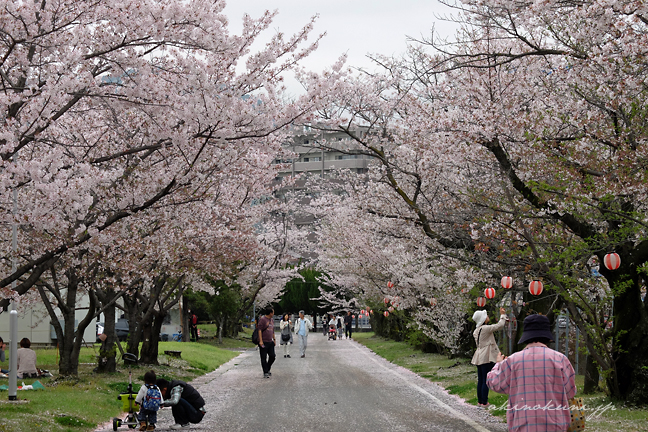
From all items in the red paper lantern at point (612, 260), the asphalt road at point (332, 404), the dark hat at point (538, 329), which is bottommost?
the asphalt road at point (332, 404)

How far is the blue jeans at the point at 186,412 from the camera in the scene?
9.76m

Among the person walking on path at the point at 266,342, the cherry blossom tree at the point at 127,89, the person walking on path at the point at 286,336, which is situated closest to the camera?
the cherry blossom tree at the point at 127,89

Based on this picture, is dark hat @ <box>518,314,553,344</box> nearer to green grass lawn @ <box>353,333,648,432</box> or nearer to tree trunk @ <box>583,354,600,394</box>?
green grass lawn @ <box>353,333,648,432</box>

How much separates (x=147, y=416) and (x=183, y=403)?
0.52 m

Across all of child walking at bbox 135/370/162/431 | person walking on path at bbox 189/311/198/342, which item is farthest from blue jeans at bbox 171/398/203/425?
person walking on path at bbox 189/311/198/342

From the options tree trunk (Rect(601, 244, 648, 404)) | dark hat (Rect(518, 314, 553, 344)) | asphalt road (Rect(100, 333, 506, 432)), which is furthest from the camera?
tree trunk (Rect(601, 244, 648, 404))

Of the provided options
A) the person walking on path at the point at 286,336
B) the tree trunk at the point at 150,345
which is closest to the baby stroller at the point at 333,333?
the person walking on path at the point at 286,336

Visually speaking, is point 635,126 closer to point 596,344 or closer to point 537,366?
point 596,344

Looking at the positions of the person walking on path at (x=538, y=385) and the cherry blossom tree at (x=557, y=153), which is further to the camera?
the cherry blossom tree at (x=557, y=153)

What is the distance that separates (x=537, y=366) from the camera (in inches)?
193

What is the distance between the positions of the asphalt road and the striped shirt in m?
4.42

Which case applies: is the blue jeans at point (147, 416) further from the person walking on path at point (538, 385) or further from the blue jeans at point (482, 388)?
the person walking on path at point (538, 385)

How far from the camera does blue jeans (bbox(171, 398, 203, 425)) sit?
384 inches

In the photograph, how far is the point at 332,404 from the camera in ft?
38.7
